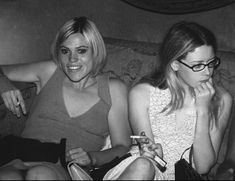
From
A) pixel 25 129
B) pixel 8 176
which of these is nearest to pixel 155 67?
pixel 25 129

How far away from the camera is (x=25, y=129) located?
194cm

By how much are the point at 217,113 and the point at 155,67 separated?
0.45 meters

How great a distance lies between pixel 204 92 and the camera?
1.69 metres

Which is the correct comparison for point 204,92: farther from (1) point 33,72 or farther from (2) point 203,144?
(1) point 33,72

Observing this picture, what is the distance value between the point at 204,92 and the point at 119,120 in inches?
19.4

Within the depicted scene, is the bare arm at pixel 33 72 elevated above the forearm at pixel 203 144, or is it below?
above

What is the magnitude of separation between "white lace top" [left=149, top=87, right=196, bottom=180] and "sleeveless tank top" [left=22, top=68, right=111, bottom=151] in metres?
0.27

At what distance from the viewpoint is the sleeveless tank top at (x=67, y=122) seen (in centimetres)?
188

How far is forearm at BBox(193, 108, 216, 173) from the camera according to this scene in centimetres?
169

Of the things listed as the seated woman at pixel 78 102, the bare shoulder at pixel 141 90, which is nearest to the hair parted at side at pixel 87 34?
the seated woman at pixel 78 102

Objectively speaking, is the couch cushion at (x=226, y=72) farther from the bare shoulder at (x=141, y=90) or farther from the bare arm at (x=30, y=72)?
the bare arm at (x=30, y=72)

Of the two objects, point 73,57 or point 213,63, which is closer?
point 213,63

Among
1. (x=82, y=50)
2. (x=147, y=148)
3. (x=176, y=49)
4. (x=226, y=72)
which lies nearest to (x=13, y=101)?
(x=82, y=50)

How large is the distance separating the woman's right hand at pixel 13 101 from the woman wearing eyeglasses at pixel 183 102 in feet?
1.98
